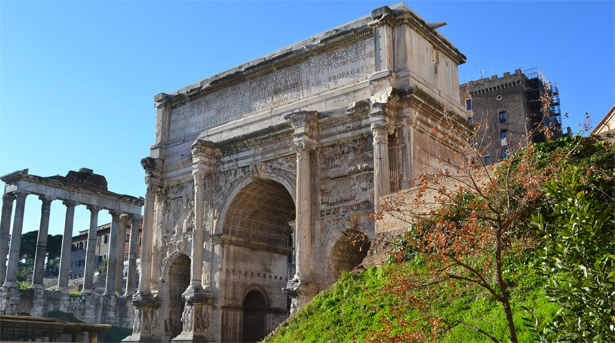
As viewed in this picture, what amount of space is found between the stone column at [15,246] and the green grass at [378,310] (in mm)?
28045

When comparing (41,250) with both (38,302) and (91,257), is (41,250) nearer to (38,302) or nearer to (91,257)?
(38,302)

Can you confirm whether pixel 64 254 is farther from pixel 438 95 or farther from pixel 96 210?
pixel 438 95

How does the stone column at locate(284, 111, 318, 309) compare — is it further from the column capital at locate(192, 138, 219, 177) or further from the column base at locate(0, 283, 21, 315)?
the column base at locate(0, 283, 21, 315)

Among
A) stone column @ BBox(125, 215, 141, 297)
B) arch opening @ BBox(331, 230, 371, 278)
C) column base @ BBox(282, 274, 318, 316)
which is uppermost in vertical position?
stone column @ BBox(125, 215, 141, 297)

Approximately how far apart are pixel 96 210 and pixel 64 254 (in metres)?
3.82

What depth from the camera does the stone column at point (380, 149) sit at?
58.5ft

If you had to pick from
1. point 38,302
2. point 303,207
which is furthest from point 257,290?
point 38,302

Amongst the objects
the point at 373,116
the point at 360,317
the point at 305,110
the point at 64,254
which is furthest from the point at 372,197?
the point at 64,254

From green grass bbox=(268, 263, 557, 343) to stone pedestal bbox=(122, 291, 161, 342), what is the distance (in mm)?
10458

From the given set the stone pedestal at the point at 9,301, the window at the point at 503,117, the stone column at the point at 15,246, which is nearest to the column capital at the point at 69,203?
the stone column at the point at 15,246

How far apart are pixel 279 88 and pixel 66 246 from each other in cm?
2403

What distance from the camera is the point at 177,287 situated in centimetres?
2461

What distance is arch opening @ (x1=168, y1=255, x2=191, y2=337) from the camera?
2416cm

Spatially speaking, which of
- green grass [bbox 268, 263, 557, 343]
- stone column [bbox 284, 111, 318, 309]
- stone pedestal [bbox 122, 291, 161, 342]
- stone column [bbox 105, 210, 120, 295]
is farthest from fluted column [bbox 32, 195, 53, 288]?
green grass [bbox 268, 263, 557, 343]
